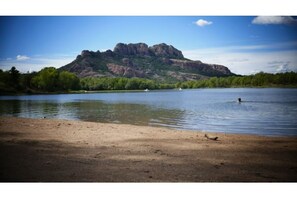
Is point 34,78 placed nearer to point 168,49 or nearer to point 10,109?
point 10,109

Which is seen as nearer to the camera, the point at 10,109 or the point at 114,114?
the point at 114,114

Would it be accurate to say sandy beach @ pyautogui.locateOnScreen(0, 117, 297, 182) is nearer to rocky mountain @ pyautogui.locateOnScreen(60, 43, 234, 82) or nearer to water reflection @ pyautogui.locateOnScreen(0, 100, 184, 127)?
rocky mountain @ pyautogui.locateOnScreen(60, 43, 234, 82)

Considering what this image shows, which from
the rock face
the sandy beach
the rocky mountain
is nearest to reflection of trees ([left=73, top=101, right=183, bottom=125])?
the rocky mountain

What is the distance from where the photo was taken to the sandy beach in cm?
419

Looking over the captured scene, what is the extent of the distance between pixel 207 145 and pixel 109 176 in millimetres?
3273

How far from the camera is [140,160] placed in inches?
199

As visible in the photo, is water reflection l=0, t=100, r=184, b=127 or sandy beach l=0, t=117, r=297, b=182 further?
water reflection l=0, t=100, r=184, b=127

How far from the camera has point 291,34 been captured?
18.4 feet

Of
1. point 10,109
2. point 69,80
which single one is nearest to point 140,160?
point 69,80

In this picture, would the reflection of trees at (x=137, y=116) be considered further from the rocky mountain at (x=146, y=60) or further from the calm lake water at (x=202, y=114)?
the rocky mountain at (x=146, y=60)

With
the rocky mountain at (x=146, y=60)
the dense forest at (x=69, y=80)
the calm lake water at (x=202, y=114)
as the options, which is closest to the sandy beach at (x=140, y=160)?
the dense forest at (x=69, y=80)

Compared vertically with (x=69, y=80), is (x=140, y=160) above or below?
below
